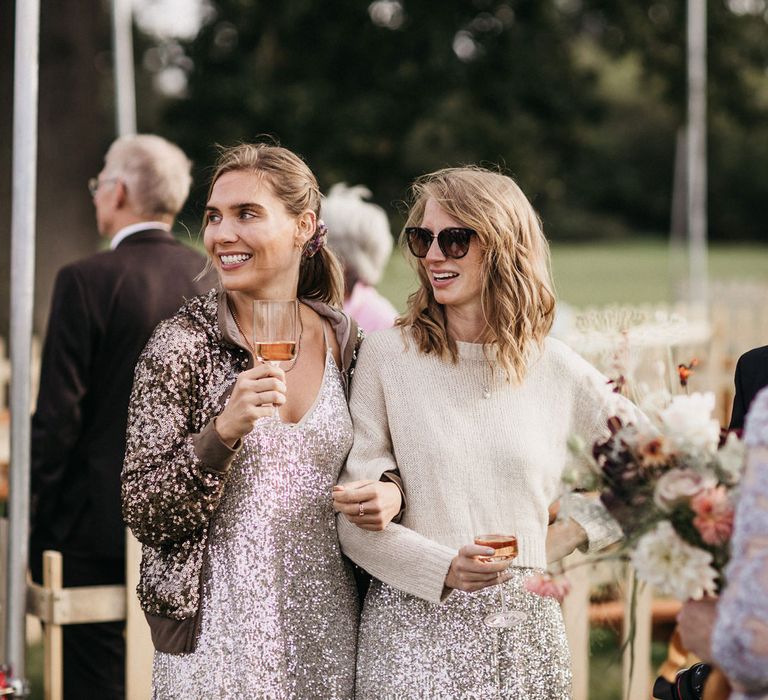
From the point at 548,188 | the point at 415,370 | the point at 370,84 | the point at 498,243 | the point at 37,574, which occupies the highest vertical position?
the point at 370,84

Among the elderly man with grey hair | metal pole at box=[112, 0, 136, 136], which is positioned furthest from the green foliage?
the elderly man with grey hair

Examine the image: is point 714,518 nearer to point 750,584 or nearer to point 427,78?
point 750,584

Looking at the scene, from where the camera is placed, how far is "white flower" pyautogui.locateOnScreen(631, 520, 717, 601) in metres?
1.84

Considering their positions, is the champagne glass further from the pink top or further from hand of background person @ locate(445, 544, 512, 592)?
the pink top

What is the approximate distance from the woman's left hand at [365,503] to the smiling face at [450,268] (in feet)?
1.63

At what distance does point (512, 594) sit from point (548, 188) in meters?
18.1

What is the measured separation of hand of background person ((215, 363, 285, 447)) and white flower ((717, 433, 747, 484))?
890 mm

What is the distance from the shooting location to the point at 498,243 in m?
2.68

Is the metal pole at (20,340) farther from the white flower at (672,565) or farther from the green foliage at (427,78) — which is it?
the green foliage at (427,78)

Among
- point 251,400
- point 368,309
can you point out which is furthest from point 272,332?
point 368,309

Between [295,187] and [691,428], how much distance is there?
1.22 meters

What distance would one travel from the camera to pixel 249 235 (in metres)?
2.62

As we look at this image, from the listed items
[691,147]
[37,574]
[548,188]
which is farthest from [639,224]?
[37,574]

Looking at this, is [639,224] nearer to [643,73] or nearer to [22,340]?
[643,73]
